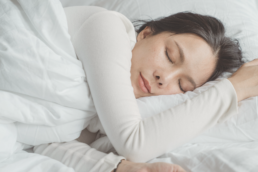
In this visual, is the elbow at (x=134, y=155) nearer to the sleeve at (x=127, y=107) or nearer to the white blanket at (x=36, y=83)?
the sleeve at (x=127, y=107)

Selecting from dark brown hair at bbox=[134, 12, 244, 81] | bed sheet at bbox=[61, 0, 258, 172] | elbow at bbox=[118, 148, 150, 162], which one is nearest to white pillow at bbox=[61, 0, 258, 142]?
bed sheet at bbox=[61, 0, 258, 172]

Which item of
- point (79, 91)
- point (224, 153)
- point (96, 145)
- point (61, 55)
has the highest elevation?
point (61, 55)

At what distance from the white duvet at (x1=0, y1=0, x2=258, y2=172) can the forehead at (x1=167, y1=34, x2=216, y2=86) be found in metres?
0.23

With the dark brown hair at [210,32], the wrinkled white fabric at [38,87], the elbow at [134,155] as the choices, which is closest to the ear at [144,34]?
the dark brown hair at [210,32]

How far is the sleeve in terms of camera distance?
707mm

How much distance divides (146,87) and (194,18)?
0.41m

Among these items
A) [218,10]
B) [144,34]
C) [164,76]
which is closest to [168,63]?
[164,76]

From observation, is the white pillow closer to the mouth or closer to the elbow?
the mouth

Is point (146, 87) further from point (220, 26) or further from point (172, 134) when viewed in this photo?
point (220, 26)

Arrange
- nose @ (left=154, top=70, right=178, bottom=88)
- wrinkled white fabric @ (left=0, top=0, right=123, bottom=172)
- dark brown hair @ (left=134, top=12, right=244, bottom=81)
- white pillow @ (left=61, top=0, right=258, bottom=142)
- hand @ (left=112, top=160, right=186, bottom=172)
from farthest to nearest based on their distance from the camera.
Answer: white pillow @ (left=61, top=0, right=258, bottom=142) < dark brown hair @ (left=134, top=12, right=244, bottom=81) < nose @ (left=154, top=70, right=178, bottom=88) < wrinkled white fabric @ (left=0, top=0, right=123, bottom=172) < hand @ (left=112, top=160, right=186, bottom=172)

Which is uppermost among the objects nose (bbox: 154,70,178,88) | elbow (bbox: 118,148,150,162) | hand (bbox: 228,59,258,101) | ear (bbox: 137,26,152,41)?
ear (bbox: 137,26,152,41)

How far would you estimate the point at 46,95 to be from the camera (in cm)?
73

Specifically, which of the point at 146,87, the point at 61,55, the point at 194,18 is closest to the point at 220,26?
the point at 194,18

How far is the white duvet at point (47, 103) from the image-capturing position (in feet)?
2.26
